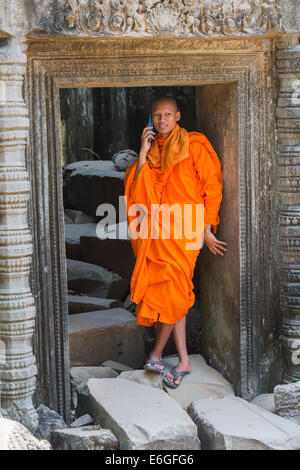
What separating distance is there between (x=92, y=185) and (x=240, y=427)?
4703 mm

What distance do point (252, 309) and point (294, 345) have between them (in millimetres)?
413

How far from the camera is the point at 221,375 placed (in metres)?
5.93

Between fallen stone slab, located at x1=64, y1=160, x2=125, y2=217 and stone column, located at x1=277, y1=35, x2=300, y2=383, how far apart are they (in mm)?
3181

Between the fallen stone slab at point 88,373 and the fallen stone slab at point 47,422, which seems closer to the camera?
the fallen stone slab at point 47,422

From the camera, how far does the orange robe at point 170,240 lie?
→ 5551 mm

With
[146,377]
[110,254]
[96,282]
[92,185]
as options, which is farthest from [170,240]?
[92,185]

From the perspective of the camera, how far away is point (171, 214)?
562cm

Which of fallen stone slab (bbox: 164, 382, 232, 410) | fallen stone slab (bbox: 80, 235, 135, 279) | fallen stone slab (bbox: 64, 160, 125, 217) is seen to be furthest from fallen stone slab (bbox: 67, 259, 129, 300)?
fallen stone slab (bbox: 164, 382, 232, 410)

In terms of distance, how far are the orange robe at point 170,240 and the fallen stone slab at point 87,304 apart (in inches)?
53.0

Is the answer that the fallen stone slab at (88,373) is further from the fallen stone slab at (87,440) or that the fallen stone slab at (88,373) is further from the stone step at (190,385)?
the fallen stone slab at (87,440)

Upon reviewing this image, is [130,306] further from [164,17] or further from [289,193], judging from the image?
[164,17]

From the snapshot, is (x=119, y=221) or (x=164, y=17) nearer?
(x=164, y=17)

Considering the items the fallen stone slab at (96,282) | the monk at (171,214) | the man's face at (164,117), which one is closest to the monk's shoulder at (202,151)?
the monk at (171,214)

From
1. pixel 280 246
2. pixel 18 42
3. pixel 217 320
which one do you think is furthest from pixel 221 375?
pixel 18 42
